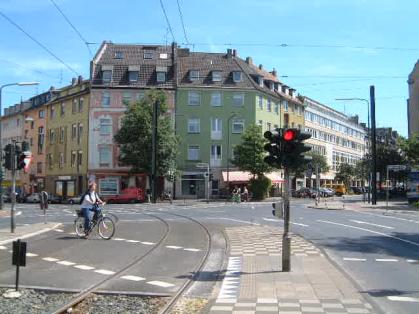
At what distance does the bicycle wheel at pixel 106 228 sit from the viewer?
18719mm

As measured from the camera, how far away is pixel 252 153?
60.8 metres

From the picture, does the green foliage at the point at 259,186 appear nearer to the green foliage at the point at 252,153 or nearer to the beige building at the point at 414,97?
the green foliage at the point at 252,153

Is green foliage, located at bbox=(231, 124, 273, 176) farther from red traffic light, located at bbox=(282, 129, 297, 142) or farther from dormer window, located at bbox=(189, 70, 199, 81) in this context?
red traffic light, located at bbox=(282, 129, 297, 142)

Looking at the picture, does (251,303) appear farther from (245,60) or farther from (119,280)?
(245,60)

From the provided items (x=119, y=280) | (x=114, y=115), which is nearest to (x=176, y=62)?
(x=114, y=115)

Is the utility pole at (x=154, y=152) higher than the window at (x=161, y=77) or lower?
A: lower

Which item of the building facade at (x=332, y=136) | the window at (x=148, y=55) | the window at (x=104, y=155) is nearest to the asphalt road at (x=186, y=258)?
the window at (x=104, y=155)

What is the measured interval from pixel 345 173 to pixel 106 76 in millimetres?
49011

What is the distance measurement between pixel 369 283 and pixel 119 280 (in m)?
4.65

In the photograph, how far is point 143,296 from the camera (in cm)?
951

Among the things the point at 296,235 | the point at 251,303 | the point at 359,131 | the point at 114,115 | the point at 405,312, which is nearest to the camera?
the point at 405,312

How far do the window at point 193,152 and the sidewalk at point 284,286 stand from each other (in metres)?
51.2

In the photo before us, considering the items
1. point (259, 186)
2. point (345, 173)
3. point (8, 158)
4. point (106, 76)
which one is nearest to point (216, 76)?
point (106, 76)

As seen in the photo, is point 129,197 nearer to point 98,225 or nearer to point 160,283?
point 98,225
